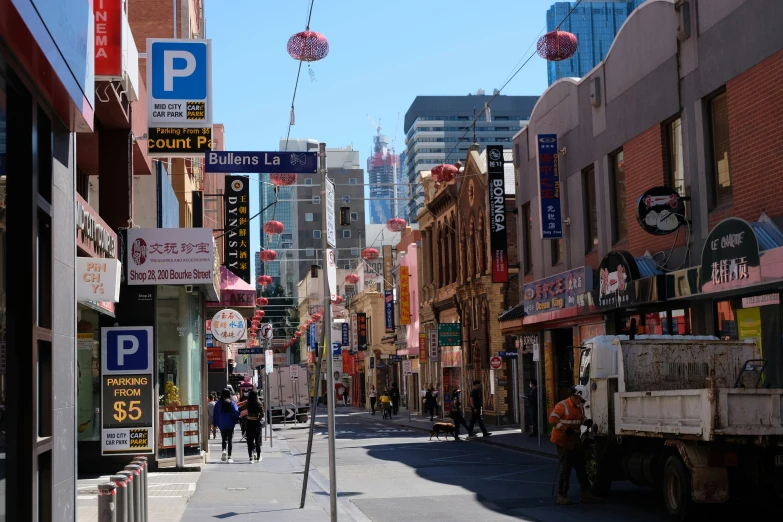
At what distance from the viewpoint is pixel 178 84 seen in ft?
62.7

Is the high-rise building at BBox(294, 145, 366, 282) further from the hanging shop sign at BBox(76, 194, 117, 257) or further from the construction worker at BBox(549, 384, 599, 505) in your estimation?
the construction worker at BBox(549, 384, 599, 505)

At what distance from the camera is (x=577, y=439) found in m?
16.2

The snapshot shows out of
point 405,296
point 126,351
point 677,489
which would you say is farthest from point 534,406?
point 405,296

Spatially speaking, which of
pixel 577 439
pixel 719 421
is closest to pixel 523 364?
pixel 577 439

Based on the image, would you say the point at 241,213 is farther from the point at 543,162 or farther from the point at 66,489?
the point at 66,489

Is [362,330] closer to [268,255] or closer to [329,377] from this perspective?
[268,255]

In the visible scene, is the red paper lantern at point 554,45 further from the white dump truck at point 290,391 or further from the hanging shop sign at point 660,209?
the white dump truck at point 290,391

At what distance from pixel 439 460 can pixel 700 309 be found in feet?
24.4

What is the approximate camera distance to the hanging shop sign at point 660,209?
72.9ft

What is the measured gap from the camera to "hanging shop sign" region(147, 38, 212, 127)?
19.0 m

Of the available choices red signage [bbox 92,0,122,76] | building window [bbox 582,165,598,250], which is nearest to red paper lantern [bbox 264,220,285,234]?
building window [bbox 582,165,598,250]

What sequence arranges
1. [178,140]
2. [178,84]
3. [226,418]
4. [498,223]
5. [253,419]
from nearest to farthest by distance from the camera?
1. [178,84]
2. [178,140]
3. [253,419]
4. [226,418]
5. [498,223]

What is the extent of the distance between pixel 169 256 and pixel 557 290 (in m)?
14.1

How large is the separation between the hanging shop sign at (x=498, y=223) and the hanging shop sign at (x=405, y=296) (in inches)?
956
